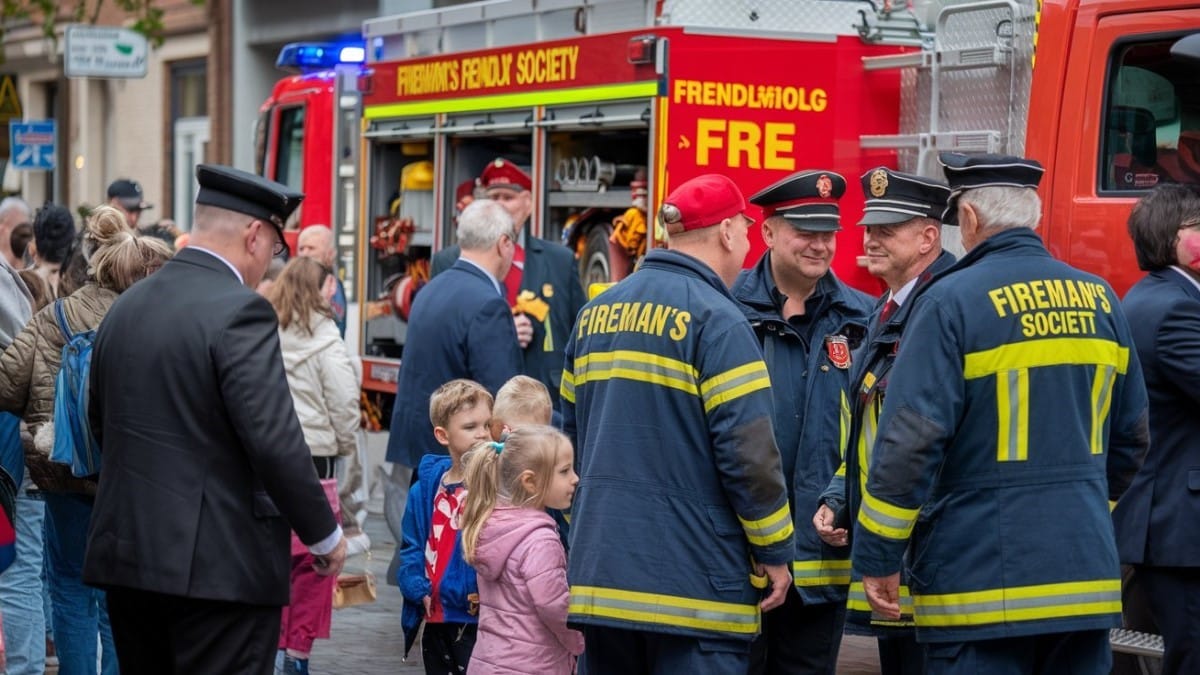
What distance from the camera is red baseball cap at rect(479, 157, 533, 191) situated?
364 inches

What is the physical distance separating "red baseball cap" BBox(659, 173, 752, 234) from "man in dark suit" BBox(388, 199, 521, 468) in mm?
2571

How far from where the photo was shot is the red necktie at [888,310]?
5402mm

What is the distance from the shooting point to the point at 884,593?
4695 mm

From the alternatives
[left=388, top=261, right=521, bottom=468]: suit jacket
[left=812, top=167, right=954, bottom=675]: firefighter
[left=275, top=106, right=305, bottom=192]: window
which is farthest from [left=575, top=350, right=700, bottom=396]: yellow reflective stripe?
[left=275, top=106, right=305, bottom=192]: window

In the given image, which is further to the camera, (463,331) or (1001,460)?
(463,331)

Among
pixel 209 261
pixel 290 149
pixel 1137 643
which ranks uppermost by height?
pixel 290 149

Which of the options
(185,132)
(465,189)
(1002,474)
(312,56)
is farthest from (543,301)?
(185,132)

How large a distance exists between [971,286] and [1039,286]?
0.55 feet

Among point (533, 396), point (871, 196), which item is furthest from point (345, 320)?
point (871, 196)

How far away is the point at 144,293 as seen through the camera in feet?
A: 15.9

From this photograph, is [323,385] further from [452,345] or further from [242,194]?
[242,194]

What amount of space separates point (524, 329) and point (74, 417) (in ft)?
9.17

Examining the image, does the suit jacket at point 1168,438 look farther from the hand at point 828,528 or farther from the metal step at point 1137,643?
the hand at point 828,528

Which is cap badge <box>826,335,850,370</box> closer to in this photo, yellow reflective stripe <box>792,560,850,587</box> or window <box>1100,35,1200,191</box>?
yellow reflective stripe <box>792,560,850,587</box>
